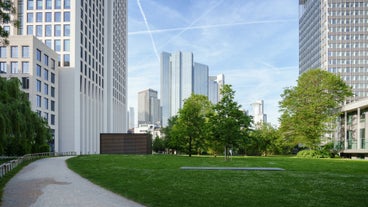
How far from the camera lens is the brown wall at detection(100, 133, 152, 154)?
216 feet

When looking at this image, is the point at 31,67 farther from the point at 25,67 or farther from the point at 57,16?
the point at 57,16

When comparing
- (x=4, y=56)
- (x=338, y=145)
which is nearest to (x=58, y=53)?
(x=4, y=56)

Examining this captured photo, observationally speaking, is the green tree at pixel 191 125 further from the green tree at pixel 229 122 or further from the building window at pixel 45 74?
the building window at pixel 45 74

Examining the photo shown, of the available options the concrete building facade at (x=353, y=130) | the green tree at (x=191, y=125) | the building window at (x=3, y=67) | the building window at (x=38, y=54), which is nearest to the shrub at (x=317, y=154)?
the concrete building facade at (x=353, y=130)

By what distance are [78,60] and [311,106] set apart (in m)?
48.0

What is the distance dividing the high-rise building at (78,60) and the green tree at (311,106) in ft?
140

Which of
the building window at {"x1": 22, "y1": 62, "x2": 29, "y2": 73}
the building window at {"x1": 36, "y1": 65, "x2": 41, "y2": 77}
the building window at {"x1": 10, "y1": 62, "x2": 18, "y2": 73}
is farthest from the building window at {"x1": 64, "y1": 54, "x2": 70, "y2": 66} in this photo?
the building window at {"x1": 10, "y1": 62, "x2": 18, "y2": 73}

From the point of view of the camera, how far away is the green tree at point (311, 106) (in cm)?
4803

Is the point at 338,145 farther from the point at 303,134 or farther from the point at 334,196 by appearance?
the point at 334,196

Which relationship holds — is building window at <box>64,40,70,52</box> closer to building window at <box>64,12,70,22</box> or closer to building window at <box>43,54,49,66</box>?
building window at <box>64,12,70,22</box>

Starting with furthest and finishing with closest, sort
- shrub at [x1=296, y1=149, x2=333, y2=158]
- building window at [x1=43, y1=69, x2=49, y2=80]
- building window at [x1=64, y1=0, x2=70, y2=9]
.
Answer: building window at [x1=64, y1=0, x2=70, y2=9], building window at [x1=43, y1=69, x2=49, y2=80], shrub at [x1=296, y1=149, x2=333, y2=158]

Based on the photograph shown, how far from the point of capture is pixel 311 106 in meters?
48.6

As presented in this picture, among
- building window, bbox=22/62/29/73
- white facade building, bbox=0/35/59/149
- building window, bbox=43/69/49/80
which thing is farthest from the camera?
building window, bbox=43/69/49/80

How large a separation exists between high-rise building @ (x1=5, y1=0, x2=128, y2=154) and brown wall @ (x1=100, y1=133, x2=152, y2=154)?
664 cm
